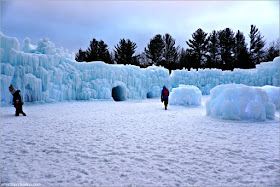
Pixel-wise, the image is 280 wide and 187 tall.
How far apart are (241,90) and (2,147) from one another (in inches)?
340

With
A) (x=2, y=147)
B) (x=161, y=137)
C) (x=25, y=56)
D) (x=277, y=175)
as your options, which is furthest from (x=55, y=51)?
(x=277, y=175)

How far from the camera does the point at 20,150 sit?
148 inches

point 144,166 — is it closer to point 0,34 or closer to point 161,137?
point 161,137

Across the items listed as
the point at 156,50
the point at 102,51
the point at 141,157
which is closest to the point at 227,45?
the point at 156,50

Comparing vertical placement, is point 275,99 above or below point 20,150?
above

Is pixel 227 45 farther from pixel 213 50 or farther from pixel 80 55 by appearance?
pixel 80 55

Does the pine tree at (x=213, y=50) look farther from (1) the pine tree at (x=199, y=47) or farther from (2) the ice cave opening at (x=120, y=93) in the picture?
(2) the ice cave opening at (x=120, y=93)

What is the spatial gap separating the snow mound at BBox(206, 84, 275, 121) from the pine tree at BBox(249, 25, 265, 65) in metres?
37.5

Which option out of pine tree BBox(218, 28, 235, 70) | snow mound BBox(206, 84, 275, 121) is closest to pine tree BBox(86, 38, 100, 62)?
pine tree BBox(218, 28, 235, 70)

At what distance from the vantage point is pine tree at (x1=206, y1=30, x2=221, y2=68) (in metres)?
40.3

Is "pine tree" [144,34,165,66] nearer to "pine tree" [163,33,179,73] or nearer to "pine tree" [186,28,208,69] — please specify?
"pine tree" [163,33,179,73]

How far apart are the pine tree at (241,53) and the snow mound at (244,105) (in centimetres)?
3387

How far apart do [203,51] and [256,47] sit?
11176mm

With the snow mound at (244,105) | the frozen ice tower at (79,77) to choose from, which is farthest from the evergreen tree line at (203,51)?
the snow mound at (244,105)
